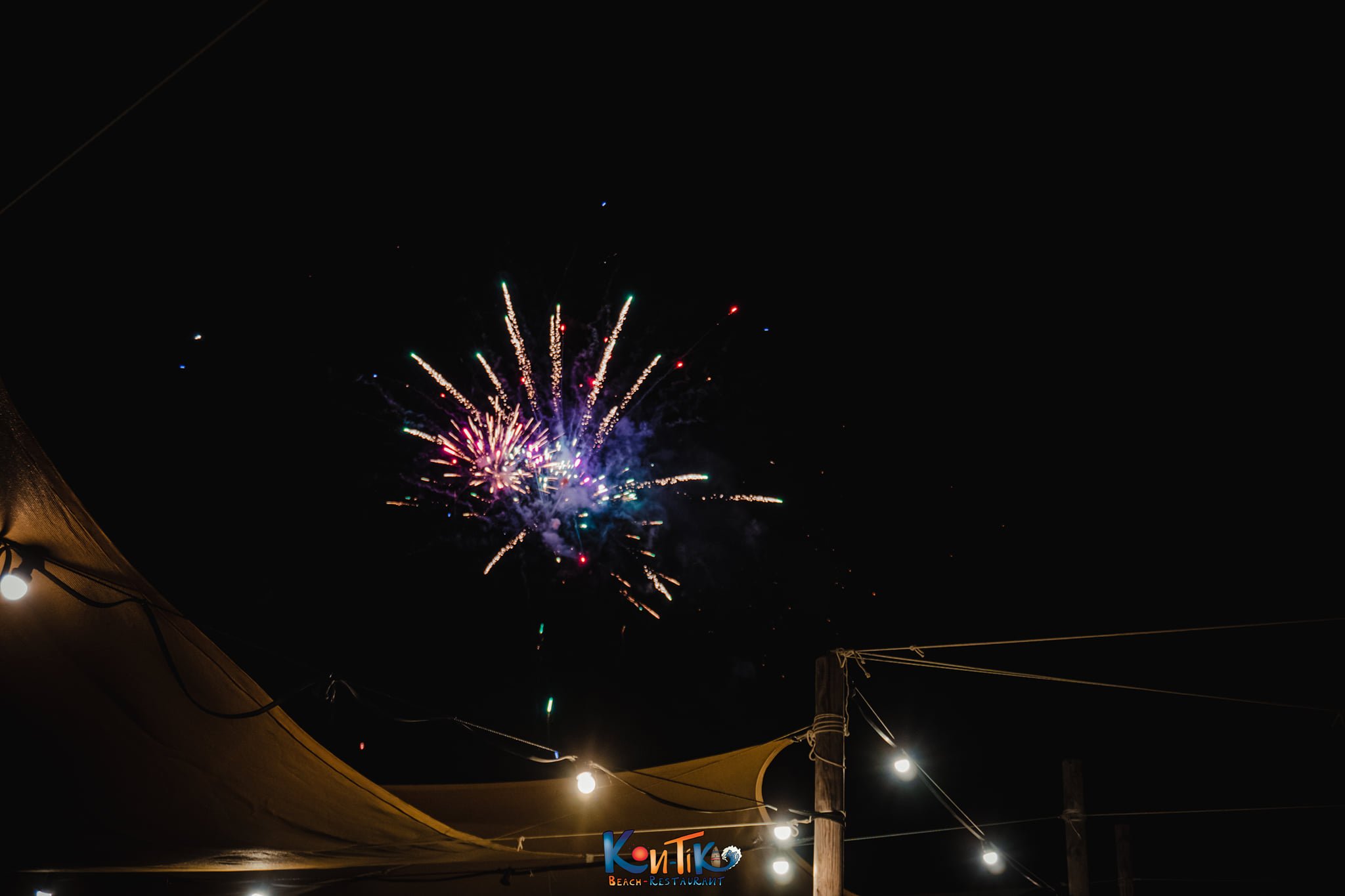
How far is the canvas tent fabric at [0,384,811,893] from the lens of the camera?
356 cm

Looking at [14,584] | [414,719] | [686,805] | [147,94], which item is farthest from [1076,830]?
[147,94]

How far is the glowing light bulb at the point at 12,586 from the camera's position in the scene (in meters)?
3.40

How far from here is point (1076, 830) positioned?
7945mm

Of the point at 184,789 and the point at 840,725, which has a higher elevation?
the point at 840,725

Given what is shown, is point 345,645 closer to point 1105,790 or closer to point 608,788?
point 608,788

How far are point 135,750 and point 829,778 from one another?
3.69m

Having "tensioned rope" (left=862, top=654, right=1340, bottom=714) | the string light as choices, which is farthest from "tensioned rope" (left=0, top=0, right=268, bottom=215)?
"tensioned rope" (left=862, top=654, right=1340, bottom=714)

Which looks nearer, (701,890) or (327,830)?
(327,830)

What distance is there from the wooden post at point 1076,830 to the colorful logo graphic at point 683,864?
10.6 ft

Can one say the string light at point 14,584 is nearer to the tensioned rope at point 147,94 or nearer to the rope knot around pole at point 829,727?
the tensioned rope at point 147,94

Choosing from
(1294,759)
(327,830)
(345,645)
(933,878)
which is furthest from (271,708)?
(1294,759)

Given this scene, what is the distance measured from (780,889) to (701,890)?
2.04ft

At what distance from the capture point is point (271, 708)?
441cm

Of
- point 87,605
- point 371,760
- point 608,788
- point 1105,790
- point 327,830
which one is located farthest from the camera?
point 371,760
